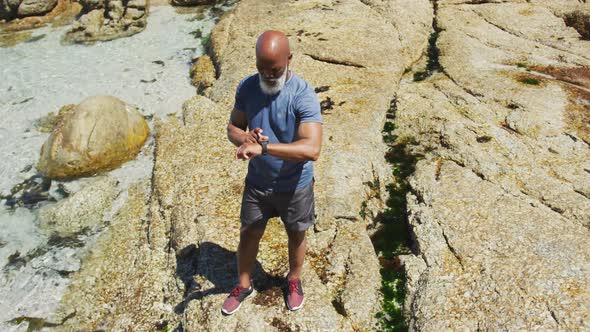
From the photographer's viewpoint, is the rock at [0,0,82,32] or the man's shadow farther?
the rock at [0,0,82,32]

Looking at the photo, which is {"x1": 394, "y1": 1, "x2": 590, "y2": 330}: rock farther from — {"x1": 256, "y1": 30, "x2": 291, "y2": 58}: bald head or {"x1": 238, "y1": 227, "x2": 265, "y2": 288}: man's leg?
{"x1": 256, "y1": 30, "x2": 291, "y2": 58}: bald head

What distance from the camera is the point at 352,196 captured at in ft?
30.5

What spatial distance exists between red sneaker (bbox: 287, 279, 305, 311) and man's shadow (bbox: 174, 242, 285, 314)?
45cm

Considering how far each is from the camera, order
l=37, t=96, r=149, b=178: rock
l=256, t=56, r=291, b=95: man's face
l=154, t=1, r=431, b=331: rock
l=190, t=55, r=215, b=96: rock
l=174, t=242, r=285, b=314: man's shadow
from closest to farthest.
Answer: l=256, t=56, r=291, b=95: man's face
l=154, t=1, r=431, b=331: rock
l=174, t=242, r=285, b=314: man's shadow
l=37, t=96, r=149, b=178: rock
l=190, t=55, r=215, b=96: rock

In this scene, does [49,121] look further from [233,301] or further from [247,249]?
[247,249]

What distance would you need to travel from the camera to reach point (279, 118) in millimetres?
5156

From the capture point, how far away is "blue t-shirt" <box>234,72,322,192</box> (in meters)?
5.09

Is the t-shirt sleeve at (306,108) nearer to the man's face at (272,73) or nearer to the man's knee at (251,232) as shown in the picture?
the man's face at (272,73)

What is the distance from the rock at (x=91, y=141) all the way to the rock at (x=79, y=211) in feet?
3.72

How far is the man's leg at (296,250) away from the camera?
6.08 meters

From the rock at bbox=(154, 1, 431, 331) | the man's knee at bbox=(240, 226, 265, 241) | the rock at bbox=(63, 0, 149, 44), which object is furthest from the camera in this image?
the rock at bbox=(63, 0, 149, 44)

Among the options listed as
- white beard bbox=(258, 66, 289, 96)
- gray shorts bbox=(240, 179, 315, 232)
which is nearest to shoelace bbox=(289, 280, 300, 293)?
gray shorts bbox=(240, 179, 315, 232)

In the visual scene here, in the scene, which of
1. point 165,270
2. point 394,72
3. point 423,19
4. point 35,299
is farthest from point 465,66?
point 35,299

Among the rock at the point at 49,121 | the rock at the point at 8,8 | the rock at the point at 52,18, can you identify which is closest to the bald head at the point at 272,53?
the rock at the point at 49,121
